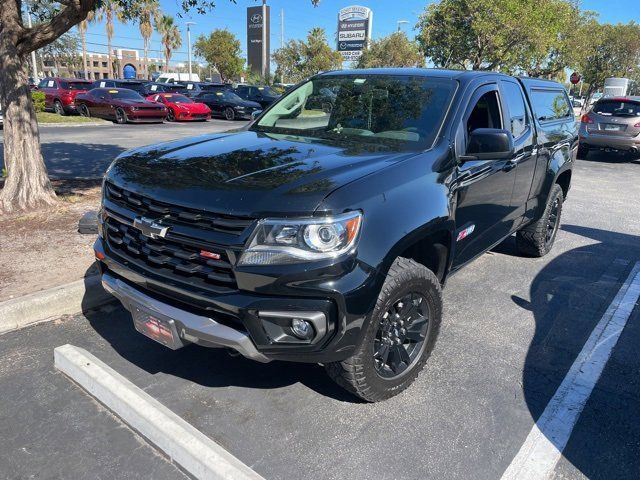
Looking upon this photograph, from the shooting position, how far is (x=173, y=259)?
2727mm

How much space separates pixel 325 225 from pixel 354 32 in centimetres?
5586

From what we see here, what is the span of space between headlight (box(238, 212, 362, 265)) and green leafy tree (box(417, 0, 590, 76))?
23.1 metres

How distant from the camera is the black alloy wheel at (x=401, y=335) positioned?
9.69 ft

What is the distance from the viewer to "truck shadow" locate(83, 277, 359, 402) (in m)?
3.29

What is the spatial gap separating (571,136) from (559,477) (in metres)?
4.45

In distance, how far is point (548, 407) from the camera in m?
3.10

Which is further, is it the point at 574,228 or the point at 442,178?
→ the point at 574,228

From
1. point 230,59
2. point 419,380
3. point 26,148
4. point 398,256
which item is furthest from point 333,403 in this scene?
point 230,59

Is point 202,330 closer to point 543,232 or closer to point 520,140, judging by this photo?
point 520,140

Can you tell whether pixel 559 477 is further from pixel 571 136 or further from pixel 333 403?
pixel 571 136

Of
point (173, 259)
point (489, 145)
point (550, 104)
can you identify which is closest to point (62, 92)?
point (550, 104)

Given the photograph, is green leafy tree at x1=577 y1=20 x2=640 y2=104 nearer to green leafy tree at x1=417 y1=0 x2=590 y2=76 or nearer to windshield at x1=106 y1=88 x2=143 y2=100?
green leafy tree at x1=417 y1=0 x2=590 y2=76

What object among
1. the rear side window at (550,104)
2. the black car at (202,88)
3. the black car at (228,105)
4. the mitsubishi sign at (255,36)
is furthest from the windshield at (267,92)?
the rear side window at (550,104)

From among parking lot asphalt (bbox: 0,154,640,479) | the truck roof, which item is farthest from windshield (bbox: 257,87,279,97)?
parking lot asphalt (bbox: 0,154,640,479)
